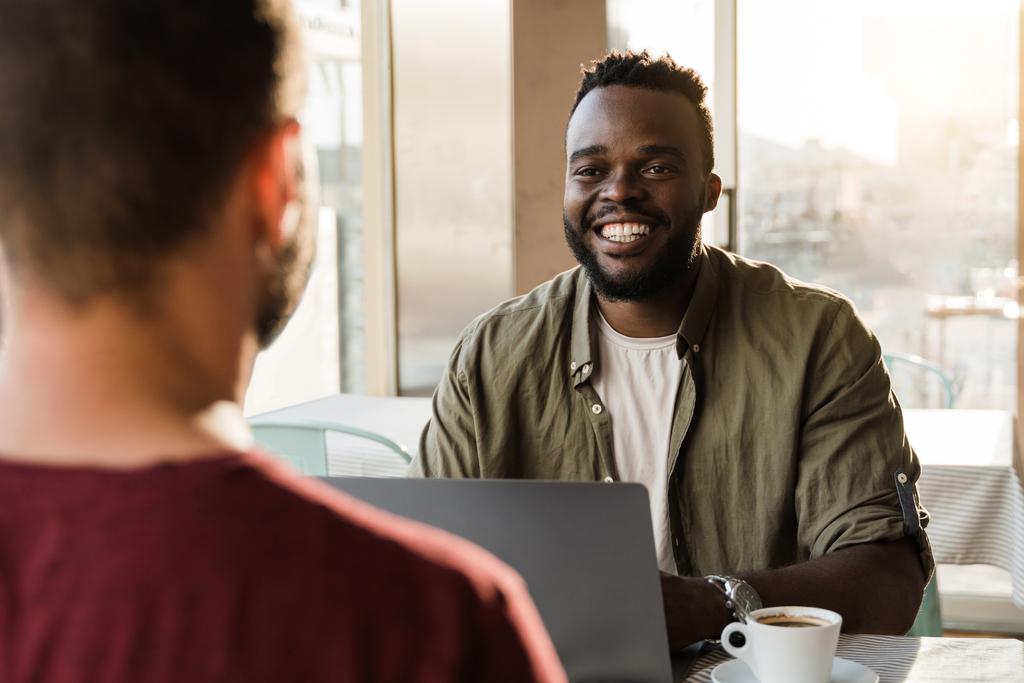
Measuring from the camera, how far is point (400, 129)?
3.87 metres

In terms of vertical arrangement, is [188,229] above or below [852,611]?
above

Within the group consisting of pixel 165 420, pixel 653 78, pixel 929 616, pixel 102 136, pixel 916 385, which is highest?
pixel 653 78

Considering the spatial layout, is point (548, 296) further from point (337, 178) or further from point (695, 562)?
point (337, 178)

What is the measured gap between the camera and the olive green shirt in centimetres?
154

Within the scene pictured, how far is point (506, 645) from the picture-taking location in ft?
1.46

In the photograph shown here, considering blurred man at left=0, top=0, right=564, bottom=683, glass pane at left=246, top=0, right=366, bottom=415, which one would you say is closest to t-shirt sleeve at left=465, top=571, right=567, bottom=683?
blurred man at left=0, top=0, right=564, bottom=683

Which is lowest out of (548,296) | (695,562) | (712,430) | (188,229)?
(695,562)

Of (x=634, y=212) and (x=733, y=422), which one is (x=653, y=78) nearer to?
(x=634, y=212)

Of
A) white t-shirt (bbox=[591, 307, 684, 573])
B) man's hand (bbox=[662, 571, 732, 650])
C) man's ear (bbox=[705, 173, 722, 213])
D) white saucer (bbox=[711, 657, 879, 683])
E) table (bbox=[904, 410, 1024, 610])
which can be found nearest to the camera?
white saucer (bbox=[711, 657, 879, 683])

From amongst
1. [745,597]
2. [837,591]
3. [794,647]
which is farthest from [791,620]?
[837,591]

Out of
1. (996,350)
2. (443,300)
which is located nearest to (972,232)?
(996,350)

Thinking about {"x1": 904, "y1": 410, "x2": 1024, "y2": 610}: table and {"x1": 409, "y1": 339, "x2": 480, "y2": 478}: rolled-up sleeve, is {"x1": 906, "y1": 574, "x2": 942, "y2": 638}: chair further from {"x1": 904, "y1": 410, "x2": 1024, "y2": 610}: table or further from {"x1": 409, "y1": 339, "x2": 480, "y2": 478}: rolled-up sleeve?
{"x1": 409, "y1": 339, "x2": 480, "y2": 478}: rolled-up sleeve

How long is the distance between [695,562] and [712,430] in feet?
0.59

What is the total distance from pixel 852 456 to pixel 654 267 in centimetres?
38
